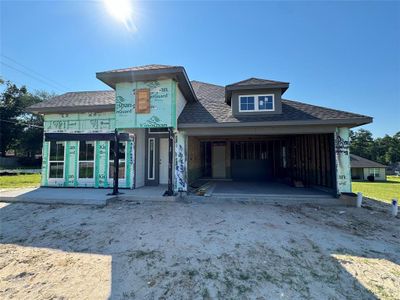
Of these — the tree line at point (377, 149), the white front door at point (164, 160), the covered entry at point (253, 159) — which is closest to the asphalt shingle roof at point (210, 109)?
the white front door at point (164, 160)

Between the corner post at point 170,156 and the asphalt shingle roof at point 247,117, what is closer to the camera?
the corner post at point 170,156

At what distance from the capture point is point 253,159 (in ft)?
41.7

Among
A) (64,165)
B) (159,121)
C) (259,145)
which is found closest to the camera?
(159,121)

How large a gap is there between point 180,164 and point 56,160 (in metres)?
5.98

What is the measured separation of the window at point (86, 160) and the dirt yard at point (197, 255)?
296 cm

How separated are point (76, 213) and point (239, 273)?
5.13 metres

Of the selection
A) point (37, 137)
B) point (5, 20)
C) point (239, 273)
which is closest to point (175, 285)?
point (239, 273)

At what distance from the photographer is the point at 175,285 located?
8.95ft

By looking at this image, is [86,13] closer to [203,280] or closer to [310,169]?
[203,280]

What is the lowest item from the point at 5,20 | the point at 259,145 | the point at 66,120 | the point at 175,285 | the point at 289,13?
the point at 175,285

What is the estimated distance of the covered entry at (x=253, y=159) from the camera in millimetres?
10609

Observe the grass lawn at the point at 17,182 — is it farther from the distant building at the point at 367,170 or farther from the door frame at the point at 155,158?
the distant building at the point at 367,170

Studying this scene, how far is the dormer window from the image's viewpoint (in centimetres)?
836

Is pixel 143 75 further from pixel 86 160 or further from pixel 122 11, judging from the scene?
pixel 86 160
